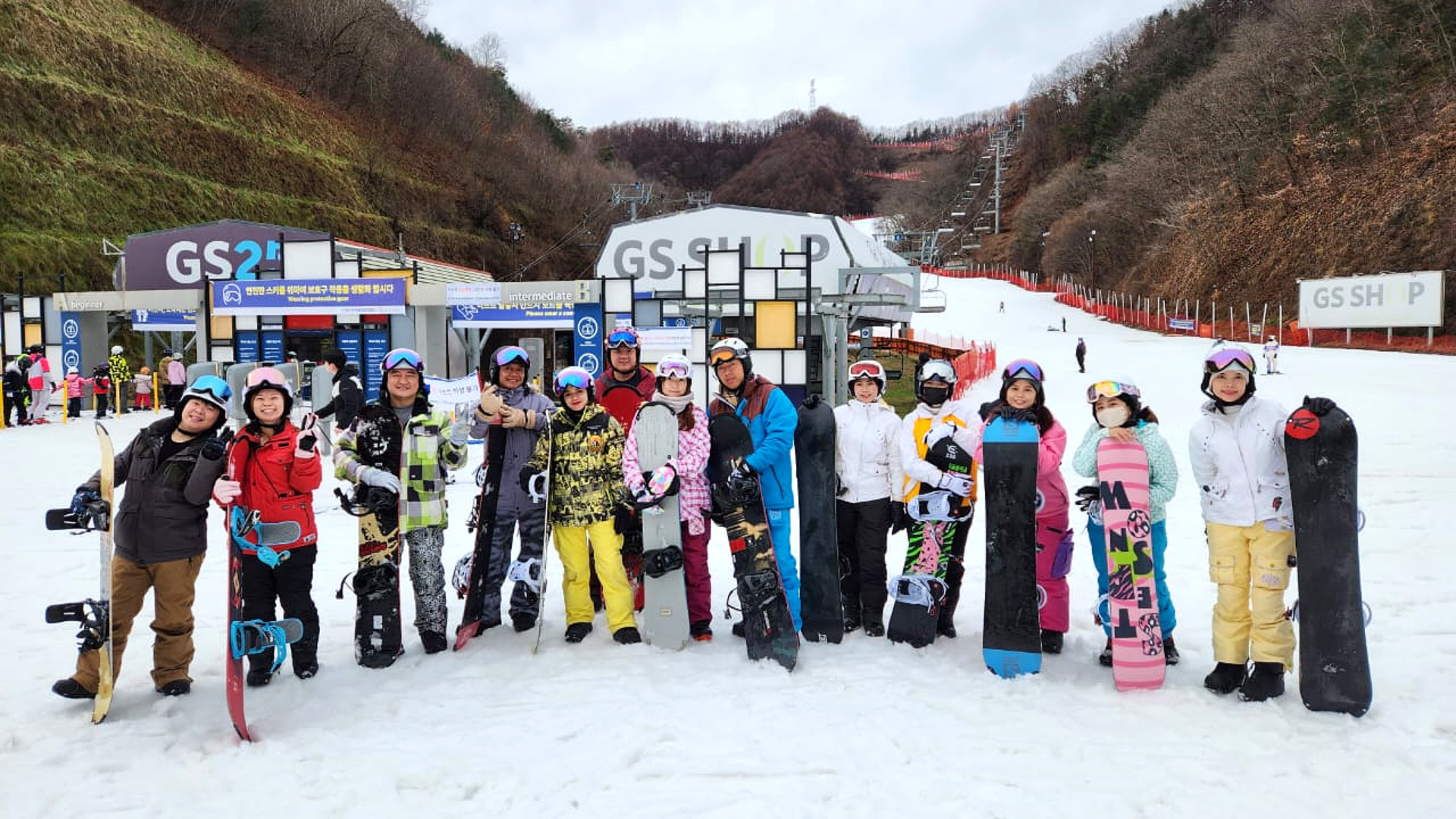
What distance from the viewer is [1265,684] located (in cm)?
363

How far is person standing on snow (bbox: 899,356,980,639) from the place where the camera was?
4.31m

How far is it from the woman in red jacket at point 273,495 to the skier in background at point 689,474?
1.59 m

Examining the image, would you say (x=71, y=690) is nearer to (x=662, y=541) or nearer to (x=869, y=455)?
(x=662, y=541)

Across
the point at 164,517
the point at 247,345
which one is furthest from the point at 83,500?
the point at 247,345

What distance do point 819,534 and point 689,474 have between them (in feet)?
2.64

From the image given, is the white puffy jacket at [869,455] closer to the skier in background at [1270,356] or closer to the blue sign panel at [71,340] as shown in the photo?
the blue sign panel at [71,340]

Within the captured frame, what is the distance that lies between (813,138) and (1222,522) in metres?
144

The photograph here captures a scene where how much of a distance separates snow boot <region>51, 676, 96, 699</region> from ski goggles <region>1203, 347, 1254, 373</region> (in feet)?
17.7

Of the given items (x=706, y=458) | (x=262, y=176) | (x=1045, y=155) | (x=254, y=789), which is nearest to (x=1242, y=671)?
(x=706, y=458)

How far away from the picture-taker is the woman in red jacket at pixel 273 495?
3.73m

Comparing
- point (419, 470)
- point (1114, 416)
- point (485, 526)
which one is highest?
point (1114, 416)

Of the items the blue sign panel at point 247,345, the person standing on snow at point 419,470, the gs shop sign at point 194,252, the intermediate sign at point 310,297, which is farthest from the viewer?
the gs shop sign at point 194,252

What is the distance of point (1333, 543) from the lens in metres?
3.46

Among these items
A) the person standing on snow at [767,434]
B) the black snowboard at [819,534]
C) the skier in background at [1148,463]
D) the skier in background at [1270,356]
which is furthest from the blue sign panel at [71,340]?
the skier in background at [1270,356]
